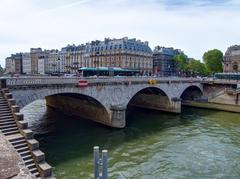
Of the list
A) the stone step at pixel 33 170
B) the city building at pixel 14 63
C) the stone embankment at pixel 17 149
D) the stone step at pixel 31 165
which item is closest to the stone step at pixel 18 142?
the stone embankment at pixel 17 149

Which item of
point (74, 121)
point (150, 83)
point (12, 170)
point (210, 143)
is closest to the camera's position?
point (12, 170)

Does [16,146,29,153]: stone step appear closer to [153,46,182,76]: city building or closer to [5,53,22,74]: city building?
[153,46,182,76]: city building

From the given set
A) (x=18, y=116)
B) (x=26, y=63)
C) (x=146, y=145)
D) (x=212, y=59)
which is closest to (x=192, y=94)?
(x=146, y=145)

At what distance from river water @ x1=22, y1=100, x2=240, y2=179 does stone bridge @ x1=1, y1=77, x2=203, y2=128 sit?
6.86 feet

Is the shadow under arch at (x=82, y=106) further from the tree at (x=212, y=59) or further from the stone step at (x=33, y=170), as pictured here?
the tree at (x=212, y=59)

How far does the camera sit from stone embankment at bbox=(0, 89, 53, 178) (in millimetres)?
14141

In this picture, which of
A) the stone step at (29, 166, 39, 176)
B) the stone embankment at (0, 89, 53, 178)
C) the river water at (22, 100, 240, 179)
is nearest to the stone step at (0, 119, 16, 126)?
the stone embankment at (0, 89, 53, 178)

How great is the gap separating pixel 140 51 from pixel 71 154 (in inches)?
3648

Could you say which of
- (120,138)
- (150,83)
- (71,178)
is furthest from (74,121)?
(71,178)

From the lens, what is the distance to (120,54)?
344ft

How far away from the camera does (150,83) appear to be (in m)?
47.7

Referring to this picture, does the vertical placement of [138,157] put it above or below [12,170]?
below

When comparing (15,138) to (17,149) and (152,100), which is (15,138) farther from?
(152,100)

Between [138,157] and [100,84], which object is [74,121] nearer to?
[100,84]
